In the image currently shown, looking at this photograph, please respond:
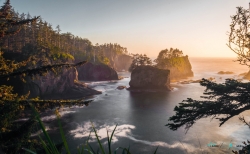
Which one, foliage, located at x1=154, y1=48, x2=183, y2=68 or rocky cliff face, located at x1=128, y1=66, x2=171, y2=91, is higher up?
foliage, located at x1=154, y1=48, x2=183, y2=68

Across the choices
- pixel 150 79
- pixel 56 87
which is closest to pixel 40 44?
pixel 56 87

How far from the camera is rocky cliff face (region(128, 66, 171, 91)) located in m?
71.6

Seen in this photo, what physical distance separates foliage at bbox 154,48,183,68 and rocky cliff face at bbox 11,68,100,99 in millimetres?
53880

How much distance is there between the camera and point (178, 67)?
4683 inches

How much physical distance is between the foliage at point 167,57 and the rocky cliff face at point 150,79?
32083 mm

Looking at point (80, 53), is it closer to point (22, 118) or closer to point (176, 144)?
point (22, 118)

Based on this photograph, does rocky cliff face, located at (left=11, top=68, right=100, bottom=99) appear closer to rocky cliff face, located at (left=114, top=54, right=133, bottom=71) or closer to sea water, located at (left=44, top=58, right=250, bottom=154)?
sea water, located at (left=44, top=58, right=250, bottom=154)

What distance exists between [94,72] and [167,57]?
48.1m

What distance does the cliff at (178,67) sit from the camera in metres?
109

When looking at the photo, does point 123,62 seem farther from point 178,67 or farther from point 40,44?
point 40,44

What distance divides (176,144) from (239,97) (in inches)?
736

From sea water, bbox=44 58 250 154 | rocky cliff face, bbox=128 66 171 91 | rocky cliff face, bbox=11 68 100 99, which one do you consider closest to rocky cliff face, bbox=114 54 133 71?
rocky cliff face, bbox=128 66 171 91

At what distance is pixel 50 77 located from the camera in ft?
177

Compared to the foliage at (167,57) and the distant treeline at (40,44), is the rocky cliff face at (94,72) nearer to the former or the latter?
the distant treeline at (40,44)
